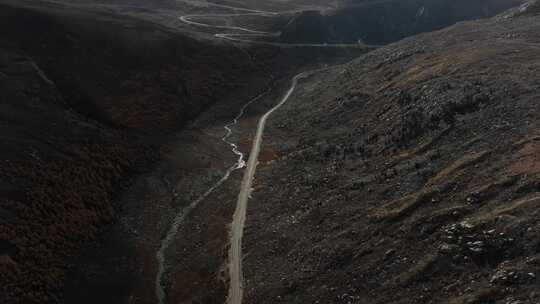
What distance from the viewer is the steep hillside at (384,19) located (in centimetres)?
14738

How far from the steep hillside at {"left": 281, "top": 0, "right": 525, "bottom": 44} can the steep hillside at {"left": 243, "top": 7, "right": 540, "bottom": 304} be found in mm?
75725

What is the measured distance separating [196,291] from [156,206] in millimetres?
16231

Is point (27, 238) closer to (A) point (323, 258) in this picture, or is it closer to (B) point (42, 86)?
(A) point (323, 258)

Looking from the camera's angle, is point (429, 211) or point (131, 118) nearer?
point (429, 211)

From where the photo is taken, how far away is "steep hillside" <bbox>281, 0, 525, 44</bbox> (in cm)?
14738

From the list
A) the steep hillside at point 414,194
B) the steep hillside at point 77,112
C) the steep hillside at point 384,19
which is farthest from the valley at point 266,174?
the steep hillside at point 384,19

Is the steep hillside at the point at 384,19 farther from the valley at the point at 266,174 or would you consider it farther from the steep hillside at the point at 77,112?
the valley at the point at 266,174

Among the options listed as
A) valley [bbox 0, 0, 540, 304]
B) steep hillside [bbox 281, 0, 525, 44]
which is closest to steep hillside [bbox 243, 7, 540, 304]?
valley [bbox 0, 0, 540, 304]

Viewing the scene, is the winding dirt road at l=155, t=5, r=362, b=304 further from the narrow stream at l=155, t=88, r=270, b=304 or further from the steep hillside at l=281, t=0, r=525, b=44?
the steep hillside at l=281, t=0, r=525, b=44

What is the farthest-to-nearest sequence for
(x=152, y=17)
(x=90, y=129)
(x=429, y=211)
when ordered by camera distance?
(x=152, y=17) → (x=90, y=129) → (x=429, y=211)

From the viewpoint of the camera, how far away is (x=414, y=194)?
41.5 metres

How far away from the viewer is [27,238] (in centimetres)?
4459

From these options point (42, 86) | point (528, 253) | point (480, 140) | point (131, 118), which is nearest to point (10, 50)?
point (42, 86)

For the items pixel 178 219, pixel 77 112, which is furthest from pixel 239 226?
pixel 77 112
